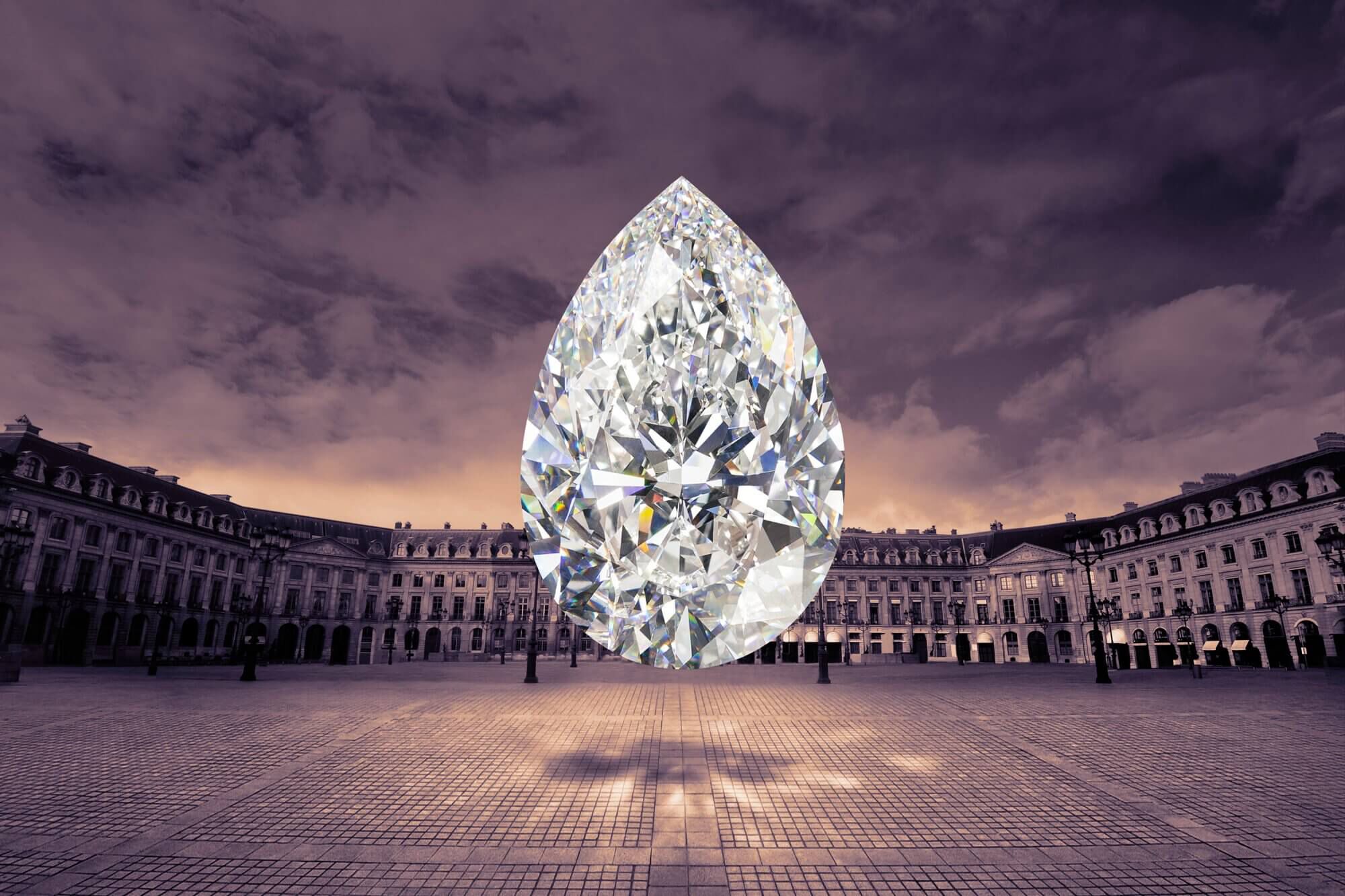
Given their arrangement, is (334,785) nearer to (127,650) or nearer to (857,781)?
(857,781)

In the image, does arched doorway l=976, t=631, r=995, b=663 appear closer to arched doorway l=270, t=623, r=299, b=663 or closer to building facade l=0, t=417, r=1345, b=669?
building facade l=0, t=417, r=1345, b=669

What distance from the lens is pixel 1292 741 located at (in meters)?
12.3

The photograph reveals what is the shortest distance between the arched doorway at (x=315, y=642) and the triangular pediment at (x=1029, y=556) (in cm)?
8218

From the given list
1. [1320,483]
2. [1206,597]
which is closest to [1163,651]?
[1206,597]

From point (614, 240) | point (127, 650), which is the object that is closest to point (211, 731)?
point (614, 240)

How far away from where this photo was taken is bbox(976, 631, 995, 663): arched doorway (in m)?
84.9

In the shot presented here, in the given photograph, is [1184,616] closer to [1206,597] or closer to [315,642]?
[1206,597]

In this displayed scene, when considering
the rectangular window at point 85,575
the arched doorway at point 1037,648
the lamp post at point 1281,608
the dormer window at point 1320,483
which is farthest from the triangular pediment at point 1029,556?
the rectangular window at point 85,575

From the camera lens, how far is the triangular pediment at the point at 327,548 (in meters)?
80.2

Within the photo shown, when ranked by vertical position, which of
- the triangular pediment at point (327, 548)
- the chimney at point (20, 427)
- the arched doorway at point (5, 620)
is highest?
the chimney at point (20, 427)

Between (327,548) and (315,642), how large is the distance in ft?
35.6

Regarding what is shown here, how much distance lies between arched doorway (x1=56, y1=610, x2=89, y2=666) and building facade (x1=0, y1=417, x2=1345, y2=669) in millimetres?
154

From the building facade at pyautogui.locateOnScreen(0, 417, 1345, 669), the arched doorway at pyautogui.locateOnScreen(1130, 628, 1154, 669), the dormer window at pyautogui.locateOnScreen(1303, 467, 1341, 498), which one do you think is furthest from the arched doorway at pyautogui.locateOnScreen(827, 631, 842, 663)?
the dormer window at pyautogui.locateOnScreen(1303, 467, 1341, 498)

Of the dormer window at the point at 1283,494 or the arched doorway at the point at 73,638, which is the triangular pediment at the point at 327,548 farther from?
the dormer window at the point at 1283,494
